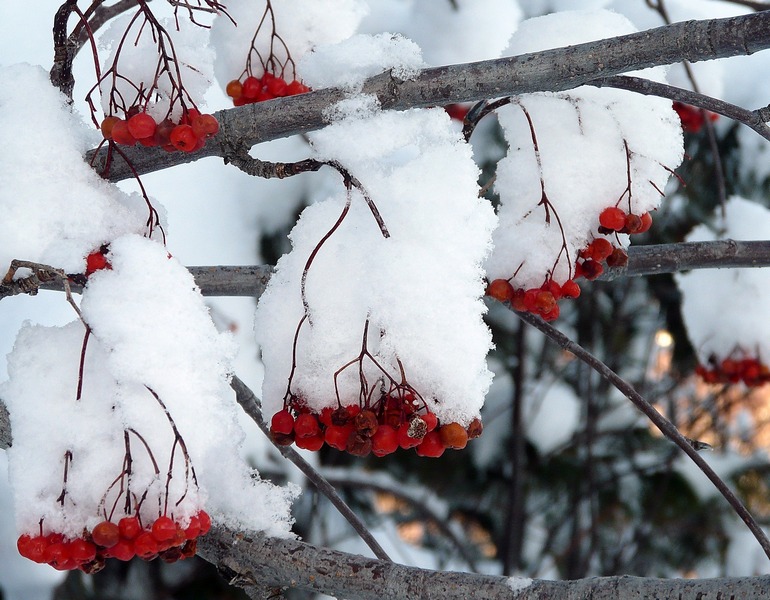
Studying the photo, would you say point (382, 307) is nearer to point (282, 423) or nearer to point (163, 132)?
point (282, 423)

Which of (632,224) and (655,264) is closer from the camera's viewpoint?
(632,224)

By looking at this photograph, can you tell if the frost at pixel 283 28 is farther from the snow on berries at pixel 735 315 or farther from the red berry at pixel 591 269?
the snow on berries at pixel 735 315

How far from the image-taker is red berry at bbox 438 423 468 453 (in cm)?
82

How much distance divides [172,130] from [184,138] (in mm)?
29

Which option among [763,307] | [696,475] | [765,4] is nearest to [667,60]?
[765,4]

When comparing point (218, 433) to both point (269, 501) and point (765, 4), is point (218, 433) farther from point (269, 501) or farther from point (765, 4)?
point (765, 4)

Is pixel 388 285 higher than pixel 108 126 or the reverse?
the reverse

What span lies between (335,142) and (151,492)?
1.35 feet

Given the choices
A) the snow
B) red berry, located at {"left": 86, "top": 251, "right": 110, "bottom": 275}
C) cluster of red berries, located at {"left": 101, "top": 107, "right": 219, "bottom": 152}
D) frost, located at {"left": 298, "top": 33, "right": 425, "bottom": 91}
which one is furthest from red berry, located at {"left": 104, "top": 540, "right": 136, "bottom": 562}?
the snow

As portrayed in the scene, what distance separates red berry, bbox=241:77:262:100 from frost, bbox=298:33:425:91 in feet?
1.97

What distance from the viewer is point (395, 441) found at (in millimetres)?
822

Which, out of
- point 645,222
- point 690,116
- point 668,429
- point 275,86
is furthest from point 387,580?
point 690,116

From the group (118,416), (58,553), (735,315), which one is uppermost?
(735,315)

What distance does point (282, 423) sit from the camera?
84 cm
